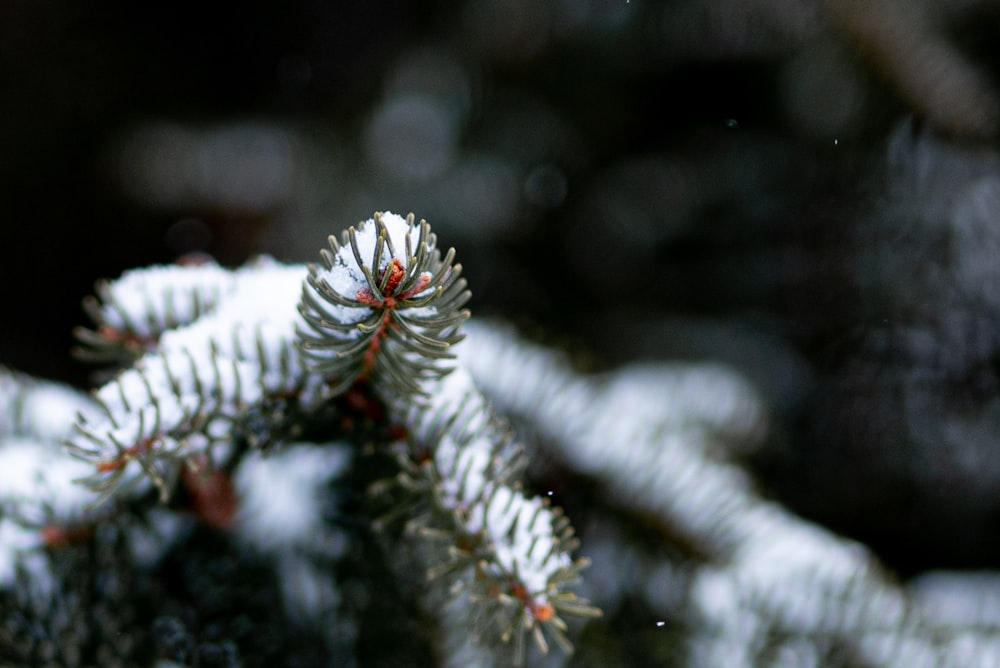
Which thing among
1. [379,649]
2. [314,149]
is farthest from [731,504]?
[314,149]

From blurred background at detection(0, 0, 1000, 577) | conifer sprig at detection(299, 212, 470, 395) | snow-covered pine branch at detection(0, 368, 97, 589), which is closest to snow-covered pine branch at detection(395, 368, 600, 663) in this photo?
conifer sprig at detection(299, 212, 470, 395)

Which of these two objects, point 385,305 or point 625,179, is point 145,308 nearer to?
point 385,305

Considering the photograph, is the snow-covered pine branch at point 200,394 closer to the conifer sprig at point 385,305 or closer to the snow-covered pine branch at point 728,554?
the conifer sprig at point 385,305

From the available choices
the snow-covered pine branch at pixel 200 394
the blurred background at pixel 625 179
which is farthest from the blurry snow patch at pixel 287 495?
the blurred background at pixel 625 179

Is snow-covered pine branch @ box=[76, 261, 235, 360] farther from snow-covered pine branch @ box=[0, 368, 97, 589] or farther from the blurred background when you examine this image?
the blurred background

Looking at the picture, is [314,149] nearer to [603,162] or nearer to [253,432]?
[603,162]

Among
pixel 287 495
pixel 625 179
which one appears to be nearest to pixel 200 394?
pixel 287 495
